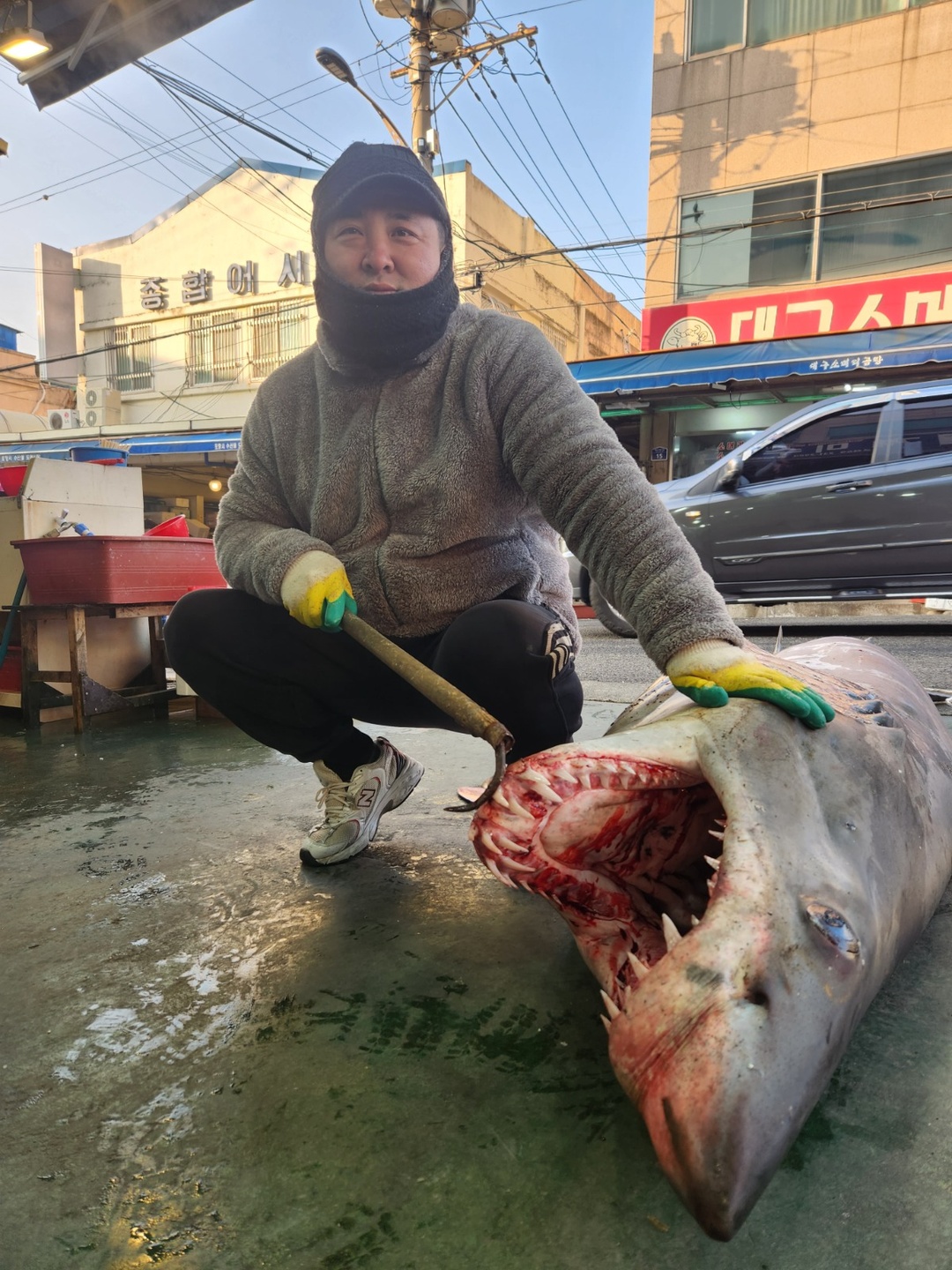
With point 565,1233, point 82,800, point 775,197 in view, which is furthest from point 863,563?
point 775,197

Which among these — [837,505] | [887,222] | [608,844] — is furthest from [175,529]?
[887,222]

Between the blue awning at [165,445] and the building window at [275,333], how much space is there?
235 centimetres

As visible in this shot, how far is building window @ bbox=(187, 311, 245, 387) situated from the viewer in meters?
19.6

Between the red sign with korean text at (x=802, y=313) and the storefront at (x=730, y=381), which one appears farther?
the red sign with korean text at (x=802, y=313)

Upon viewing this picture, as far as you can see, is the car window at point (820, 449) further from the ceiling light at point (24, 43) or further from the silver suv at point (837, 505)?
the ceiling light at point (24, 43)

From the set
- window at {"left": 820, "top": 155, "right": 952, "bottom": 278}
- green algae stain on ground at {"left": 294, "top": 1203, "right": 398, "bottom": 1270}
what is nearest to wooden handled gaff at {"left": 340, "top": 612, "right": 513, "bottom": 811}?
green algae stain on ground at {"left": 294, "top": 1203, "right": 398, "bottom": 1270}

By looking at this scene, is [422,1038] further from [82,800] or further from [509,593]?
[82,800]

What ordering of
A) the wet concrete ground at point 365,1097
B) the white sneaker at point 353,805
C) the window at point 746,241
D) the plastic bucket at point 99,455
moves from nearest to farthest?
1. the wet concrete ground at point 365,1097
2. the white sneaker at point 353,805
3. the plastic bucket at point 99,455
4. the window at point 746,241

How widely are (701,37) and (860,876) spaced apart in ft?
52.6

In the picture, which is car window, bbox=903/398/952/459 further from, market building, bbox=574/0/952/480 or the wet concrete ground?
the wet concrete ground

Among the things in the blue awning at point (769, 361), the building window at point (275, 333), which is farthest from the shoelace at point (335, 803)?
the building window at point (275, 333)

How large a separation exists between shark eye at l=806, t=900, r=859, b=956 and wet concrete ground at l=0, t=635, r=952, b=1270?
0.93 ft

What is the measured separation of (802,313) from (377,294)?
12.2m

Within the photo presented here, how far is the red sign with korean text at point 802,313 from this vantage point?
11.6m
